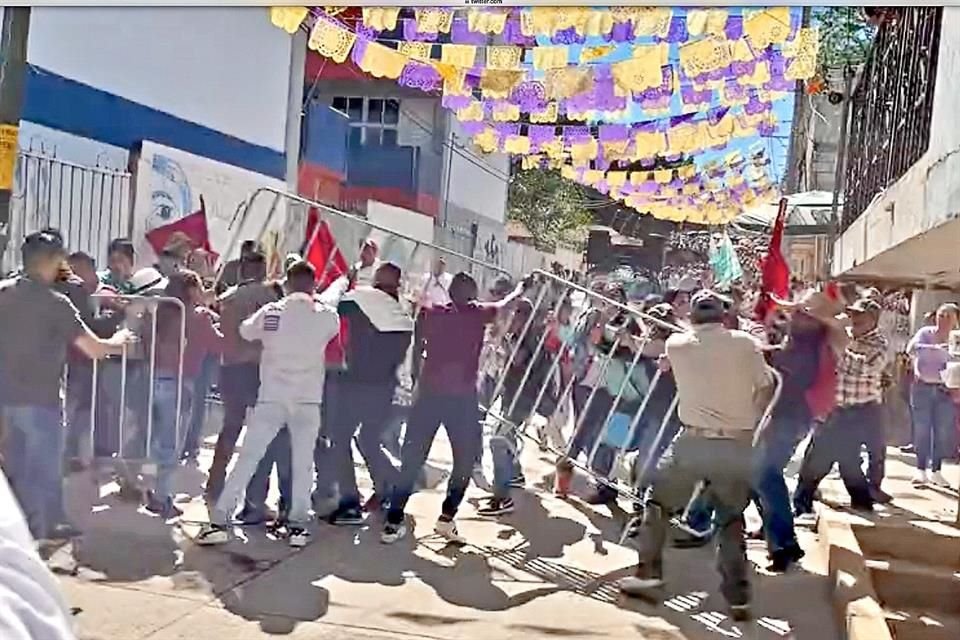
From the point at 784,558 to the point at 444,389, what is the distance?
88 centimetres

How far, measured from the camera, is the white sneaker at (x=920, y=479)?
92.0 inches

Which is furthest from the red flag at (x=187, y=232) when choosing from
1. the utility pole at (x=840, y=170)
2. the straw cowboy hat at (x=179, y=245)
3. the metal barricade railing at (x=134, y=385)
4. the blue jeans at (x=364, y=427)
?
the utility pole at (x=840, y=170)

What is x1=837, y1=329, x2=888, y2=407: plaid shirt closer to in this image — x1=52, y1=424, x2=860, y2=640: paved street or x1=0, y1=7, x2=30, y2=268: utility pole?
x1=52, y1=424, x2=860, y2=640: paved street

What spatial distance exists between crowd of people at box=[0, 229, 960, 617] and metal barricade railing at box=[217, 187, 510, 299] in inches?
0.8

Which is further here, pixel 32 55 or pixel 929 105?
pixel 32 55

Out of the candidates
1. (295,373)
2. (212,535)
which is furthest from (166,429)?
(295,373)

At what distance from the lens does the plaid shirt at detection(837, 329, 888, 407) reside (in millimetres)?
2307

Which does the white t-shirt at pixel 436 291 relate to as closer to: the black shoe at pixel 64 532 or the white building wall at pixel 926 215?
the white building wall at pixel 926 215

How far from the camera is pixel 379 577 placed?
246cm

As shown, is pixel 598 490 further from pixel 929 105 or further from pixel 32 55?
pixel 32 55

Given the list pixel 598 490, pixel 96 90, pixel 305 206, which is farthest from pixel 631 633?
pixel 96 90

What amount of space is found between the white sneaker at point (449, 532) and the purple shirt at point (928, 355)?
3.65 ft

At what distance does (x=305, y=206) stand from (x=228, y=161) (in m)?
0.23

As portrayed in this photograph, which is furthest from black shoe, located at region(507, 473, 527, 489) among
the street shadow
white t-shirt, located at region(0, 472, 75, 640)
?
white t-shirt, located at region(0, 472, 75, 640)
